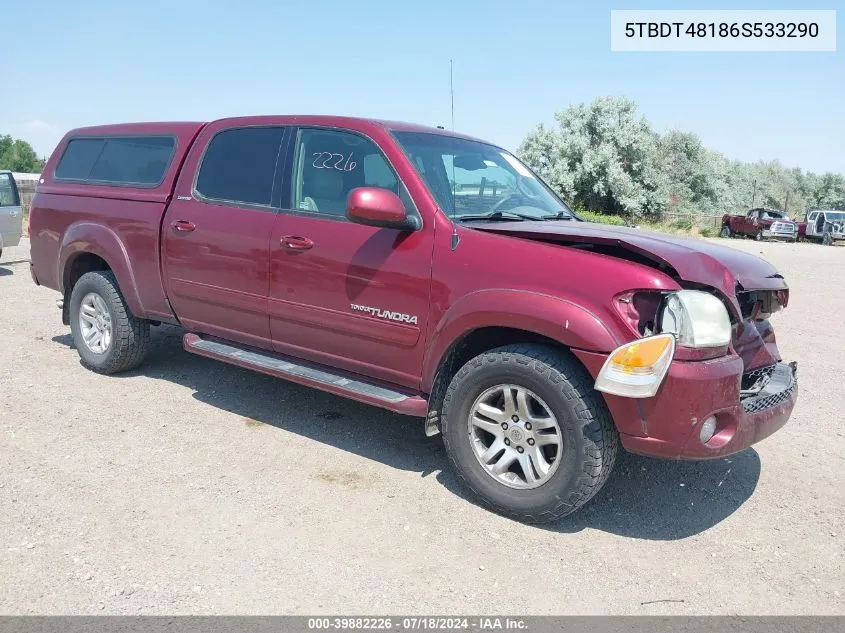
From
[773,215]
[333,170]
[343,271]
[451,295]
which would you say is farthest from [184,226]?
[773,215]

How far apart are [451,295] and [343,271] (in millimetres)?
753

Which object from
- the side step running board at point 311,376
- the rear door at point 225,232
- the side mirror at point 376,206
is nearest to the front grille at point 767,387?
the side step running board at point 311,376

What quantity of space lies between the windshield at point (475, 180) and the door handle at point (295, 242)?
810 millimetres

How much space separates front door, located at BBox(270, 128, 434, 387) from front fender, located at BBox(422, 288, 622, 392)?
0.50 feet

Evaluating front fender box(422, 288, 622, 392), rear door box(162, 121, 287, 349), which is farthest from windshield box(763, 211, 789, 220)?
front fender box(422, 288, 622, 392)

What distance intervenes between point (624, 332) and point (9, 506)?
317 cm

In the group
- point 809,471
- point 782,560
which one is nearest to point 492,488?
point 782,560

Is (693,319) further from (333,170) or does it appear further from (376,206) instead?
(333,170)

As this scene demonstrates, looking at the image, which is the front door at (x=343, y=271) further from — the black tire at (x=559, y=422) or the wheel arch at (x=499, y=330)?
the black tire at (x=559, y=422)

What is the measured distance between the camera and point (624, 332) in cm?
322

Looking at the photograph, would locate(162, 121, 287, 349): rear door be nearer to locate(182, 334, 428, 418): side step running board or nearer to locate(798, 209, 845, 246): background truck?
locate(182, 334, 428, 418): side step running board

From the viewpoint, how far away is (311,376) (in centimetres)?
435

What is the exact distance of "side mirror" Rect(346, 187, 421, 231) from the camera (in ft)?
12.3

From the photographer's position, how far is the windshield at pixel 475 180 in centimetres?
415
